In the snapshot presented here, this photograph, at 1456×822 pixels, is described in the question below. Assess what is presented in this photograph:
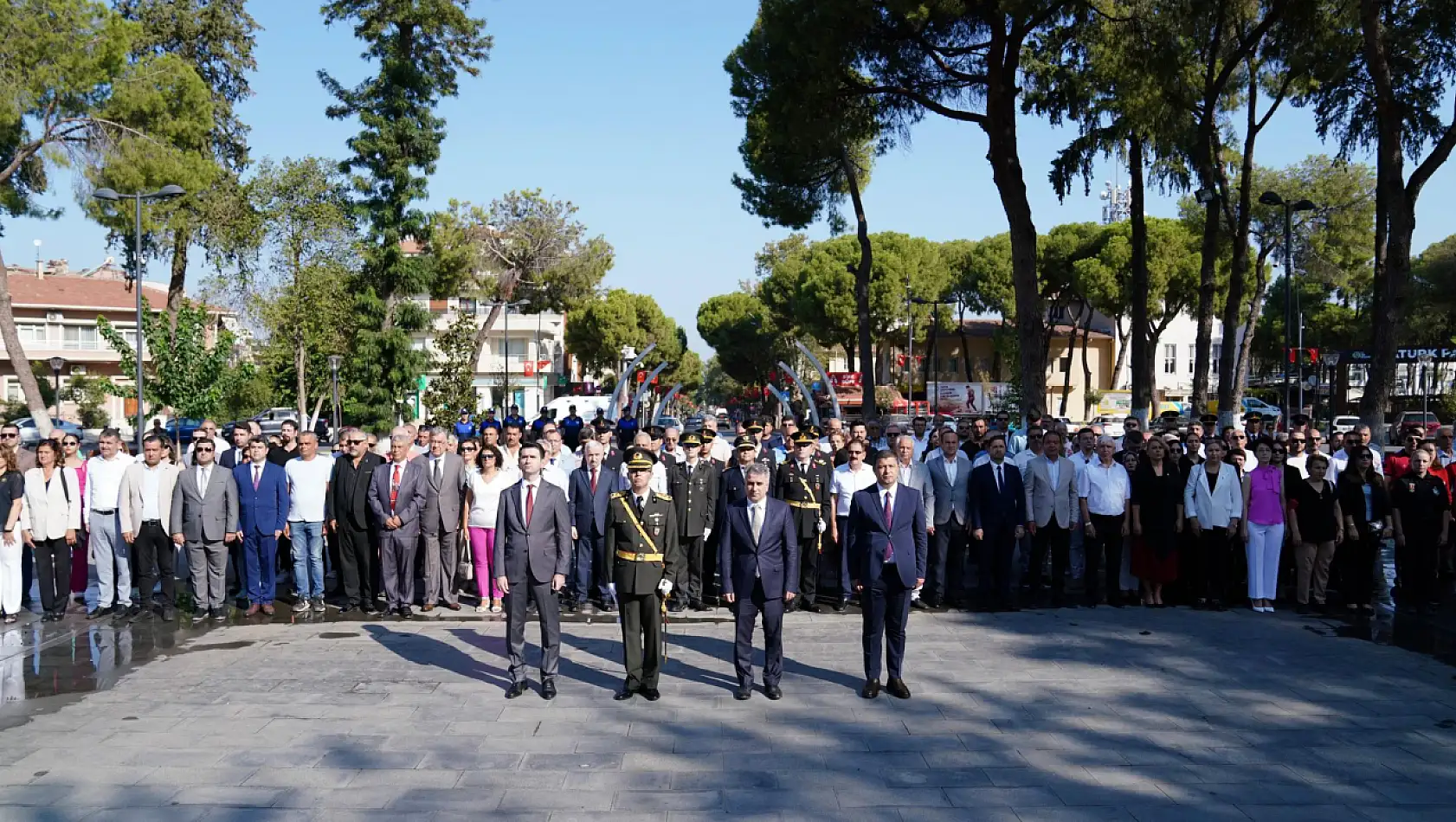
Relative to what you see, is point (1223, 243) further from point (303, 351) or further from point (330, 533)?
point (330, 533)

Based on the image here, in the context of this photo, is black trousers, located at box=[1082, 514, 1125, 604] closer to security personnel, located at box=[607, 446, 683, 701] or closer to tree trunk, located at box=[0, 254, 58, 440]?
security personnel, located at box=[607, 446, 683, 701]

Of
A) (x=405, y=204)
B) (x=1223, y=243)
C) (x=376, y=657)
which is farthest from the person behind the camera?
(x=1223, y=243)

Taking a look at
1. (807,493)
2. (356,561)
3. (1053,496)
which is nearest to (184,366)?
(356,561)

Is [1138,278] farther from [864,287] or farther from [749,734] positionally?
[749,734]

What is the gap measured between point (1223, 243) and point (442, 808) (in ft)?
138

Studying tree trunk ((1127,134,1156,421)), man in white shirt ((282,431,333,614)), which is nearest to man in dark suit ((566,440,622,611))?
man in white shirt ((282,431,333,614))

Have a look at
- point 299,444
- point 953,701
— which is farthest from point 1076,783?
point 299,444

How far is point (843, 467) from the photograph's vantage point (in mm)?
11336

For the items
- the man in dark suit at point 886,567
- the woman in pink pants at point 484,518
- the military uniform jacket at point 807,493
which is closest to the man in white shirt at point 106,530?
the woman in pink pants at point 484,518

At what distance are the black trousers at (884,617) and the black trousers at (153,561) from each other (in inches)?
280

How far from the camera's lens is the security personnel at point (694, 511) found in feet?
33.9

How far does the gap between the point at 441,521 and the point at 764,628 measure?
451 cm

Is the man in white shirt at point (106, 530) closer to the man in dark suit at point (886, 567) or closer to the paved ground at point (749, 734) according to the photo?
the paved ground at point (749, 734)

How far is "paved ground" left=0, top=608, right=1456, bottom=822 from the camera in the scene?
5.65 metres
